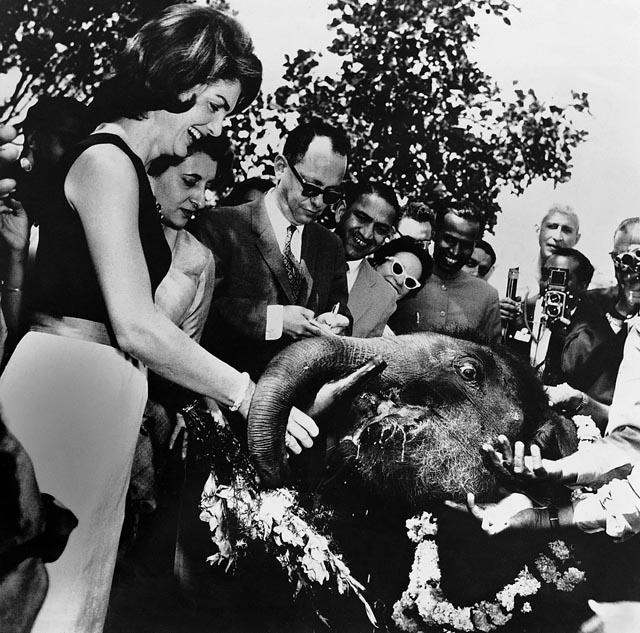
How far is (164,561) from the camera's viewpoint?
2.86m

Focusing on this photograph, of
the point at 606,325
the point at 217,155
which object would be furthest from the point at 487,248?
the point at 217,155

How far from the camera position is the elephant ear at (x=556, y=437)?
3.20m

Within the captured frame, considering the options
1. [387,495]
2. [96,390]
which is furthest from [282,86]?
[387,495]

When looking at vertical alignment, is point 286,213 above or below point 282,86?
below

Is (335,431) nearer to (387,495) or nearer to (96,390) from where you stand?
(387,495)

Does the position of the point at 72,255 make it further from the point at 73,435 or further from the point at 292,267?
the point at 292,267

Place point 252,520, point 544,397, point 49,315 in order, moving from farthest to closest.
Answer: point 544,397 < point 252,520 < point 49,315

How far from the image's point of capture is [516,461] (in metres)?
3.15

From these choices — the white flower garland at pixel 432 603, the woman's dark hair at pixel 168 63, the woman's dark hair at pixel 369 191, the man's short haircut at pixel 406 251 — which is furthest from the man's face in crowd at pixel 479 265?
the woman's dark hair at pixel 168 63

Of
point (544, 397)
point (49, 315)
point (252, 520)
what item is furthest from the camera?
point (544, 397)

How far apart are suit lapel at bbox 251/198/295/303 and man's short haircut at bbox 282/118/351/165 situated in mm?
212

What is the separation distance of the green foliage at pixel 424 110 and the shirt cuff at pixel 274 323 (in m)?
0.53

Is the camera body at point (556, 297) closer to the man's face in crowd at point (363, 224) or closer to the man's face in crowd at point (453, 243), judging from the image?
the man's face in crowd at point (453, 243)

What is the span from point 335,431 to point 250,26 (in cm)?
155
